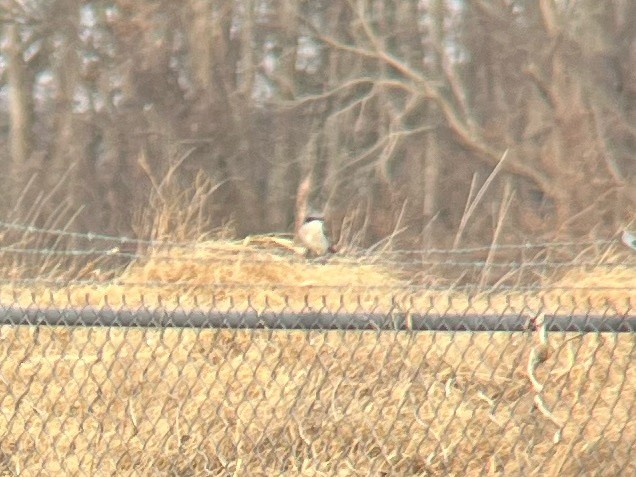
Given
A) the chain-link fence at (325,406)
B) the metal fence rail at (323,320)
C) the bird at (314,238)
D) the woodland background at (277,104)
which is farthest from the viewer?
the woodland background at (277,104)

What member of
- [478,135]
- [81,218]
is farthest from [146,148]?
[478,135]

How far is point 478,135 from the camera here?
15.8 meters

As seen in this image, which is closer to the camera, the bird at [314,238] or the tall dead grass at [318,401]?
the tall dead grass at [318,401]

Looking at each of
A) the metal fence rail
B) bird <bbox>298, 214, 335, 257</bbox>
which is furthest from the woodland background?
the metal fence rail

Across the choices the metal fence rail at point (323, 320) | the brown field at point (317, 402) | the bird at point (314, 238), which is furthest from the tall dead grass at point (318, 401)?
the bird at point (314, 238)

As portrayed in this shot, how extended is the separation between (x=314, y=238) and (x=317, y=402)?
8.89 feet

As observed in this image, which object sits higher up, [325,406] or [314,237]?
[325,406]

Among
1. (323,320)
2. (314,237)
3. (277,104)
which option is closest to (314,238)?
(314,237)

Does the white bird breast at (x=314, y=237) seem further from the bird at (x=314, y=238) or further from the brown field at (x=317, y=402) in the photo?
the brown field at (x=317, y=402)

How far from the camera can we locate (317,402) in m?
5.05

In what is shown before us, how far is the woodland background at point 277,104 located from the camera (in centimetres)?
1569

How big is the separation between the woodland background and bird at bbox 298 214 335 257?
24.0ft

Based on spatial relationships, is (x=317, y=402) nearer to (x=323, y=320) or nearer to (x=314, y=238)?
(x=323, y=320)

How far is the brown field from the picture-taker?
4.83 meters
